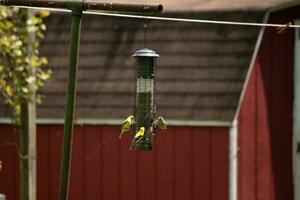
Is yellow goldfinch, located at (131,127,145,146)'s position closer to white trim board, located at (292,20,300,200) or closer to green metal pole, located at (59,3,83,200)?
green metal pole, located at (59,3,83,200)

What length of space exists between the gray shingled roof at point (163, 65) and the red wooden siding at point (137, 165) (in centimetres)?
26

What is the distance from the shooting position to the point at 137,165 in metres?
7.94

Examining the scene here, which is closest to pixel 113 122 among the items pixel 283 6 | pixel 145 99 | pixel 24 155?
pixel 24 155

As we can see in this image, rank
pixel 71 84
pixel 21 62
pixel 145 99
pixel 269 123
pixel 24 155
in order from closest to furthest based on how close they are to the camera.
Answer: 1. pixel 71 84
2. pixel 145 99
3. pixel 269 123
4. pixel 21 62
5. pixel 24 155

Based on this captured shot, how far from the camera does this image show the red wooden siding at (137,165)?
7.61m

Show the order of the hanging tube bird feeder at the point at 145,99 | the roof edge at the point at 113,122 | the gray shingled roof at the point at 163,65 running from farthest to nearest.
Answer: the gray shingled roof at the point at 163,65
the roof edge at the point at 113,122
the hanging tube bird feeder at the point at 145,99

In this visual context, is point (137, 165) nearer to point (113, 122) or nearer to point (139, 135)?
point (113, 122)

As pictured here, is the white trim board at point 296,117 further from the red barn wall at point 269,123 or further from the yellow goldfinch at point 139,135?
the yellow goldfinch at point 139,135

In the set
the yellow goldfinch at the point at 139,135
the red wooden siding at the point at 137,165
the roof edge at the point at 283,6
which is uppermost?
the roof edge at the point at 283,6

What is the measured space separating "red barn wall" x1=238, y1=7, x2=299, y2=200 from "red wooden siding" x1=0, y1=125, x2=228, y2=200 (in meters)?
0.32

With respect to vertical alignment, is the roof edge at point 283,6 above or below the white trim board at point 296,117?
above

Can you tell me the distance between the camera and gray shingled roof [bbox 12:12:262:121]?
7.66 meters

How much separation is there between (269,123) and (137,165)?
1.73 m

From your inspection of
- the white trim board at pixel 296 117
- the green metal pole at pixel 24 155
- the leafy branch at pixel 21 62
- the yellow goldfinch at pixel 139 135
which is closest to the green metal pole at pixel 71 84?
the yellow goldfinch at pixel 139 135
